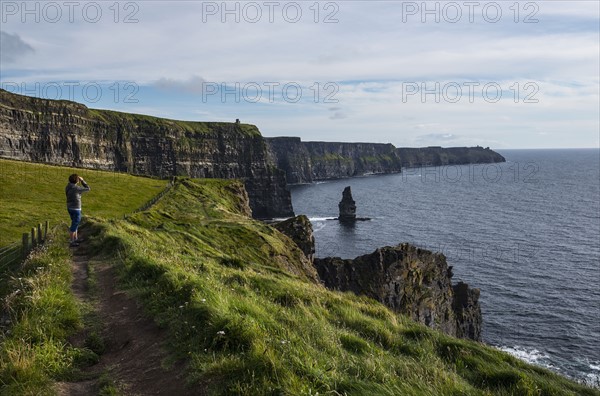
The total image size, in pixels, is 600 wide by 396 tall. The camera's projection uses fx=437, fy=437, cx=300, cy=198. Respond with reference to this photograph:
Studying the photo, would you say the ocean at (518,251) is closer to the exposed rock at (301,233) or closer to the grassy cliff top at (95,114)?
the exposed rock at (301,233)

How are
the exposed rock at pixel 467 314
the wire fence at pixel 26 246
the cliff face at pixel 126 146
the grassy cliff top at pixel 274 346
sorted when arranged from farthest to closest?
1. the cliff face at pixel 126 146
2. the exposed rock at pixel 467 314
3. the wire fence at pixel 26 246
4. the grassy cliff top at pixel 274 346

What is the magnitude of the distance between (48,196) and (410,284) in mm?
51238

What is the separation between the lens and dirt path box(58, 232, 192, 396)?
7.68 m

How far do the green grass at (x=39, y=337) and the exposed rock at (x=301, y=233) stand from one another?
4880 centimetres

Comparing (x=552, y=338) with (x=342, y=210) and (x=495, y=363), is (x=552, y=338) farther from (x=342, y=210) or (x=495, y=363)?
(x=342, y=210)

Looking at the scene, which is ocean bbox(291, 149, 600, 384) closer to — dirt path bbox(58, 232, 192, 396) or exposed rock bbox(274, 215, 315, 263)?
dirt path bbox(58, 232, 192, 396)

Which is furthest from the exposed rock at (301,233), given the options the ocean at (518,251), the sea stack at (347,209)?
the sea stack at (347,209)

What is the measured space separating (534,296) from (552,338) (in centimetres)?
1487

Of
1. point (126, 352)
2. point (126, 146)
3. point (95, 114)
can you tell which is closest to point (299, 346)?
point (126, 352)

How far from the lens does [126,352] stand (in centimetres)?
950

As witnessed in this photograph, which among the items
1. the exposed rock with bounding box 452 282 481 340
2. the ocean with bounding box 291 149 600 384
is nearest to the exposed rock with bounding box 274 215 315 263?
the exposed rock with bounding box 452 282 481 340

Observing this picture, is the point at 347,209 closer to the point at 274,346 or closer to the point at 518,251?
the point at 518,251

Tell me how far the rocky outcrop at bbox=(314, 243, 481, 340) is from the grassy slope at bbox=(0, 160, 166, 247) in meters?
30.8

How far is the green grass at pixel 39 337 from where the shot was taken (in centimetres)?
716
